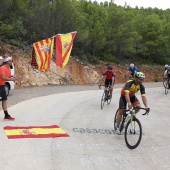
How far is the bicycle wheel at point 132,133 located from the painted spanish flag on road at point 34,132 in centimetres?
165

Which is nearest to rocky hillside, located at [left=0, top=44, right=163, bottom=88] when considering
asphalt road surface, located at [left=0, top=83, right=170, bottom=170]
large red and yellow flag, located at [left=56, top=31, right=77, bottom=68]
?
large red and yellow flag, located at [left=56, top=31, right=77, bottom=68]

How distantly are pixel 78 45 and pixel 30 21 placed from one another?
7701 millimetres

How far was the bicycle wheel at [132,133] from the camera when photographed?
667 cm

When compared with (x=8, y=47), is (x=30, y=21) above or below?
above

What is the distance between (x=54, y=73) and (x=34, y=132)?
16.4 metres

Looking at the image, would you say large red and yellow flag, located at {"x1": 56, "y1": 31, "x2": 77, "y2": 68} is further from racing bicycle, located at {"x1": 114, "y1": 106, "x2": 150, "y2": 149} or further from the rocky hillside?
racing bicycle, located at {"x1": 114, "y1": 106, "x2": 150, "y2": 149}

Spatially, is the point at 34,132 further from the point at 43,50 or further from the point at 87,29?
the point at 87,29

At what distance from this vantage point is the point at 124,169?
5.34 m

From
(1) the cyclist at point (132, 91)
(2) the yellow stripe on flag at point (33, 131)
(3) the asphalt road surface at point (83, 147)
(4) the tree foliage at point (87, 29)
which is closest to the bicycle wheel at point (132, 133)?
(3) the asphalt road surface at point (83, 147)

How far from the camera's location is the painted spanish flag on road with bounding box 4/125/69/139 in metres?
7.18

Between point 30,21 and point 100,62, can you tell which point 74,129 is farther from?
point 100,62

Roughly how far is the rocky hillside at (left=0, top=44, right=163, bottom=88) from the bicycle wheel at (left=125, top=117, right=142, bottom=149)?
11.3 m

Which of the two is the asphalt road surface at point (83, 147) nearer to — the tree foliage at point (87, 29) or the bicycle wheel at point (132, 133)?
the bicycle wheel at point (132, 133)

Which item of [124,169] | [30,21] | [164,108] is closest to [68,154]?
[124,169]
